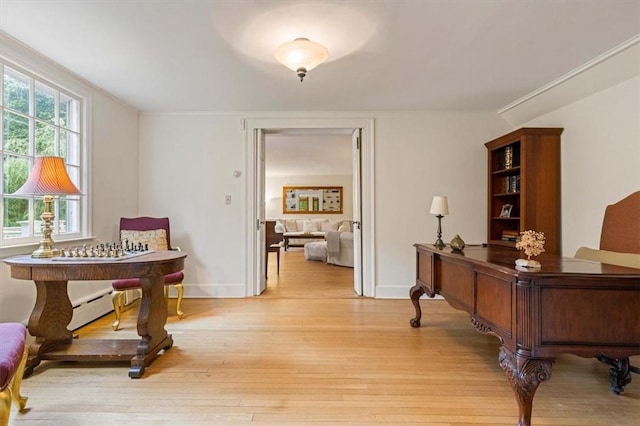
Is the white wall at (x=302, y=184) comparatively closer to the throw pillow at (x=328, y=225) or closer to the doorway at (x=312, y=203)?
the doorway at (x=312, y=203)

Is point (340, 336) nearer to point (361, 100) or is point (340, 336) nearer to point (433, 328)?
point (433, 328)

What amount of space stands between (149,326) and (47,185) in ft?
3.63

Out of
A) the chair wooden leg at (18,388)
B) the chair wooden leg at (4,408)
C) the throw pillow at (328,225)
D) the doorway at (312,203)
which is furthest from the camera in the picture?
the throw pillow at (328,225)

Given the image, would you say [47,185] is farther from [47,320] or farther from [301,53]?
[301,53]

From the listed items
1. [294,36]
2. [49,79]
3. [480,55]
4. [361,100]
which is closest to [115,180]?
[49,79]

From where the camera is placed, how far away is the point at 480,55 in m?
2.50

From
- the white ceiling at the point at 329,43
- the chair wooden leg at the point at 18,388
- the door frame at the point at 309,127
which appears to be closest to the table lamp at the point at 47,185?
the chair wooden leg at the point at 18,388

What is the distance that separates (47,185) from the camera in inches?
81.4

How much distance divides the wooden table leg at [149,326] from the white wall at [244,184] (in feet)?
5.08

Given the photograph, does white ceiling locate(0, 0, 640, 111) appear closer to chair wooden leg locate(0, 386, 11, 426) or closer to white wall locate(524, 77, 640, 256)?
white wall locate(524, 77, 640, 256)

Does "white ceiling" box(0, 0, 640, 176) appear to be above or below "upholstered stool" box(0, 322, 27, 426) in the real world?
above

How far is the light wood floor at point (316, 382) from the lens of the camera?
1.67 m

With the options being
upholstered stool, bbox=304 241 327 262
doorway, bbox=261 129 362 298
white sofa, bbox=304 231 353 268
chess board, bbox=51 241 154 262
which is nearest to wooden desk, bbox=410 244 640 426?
chess board, bbox=51 241 154 262

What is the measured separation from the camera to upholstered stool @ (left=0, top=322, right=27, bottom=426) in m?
1.29
